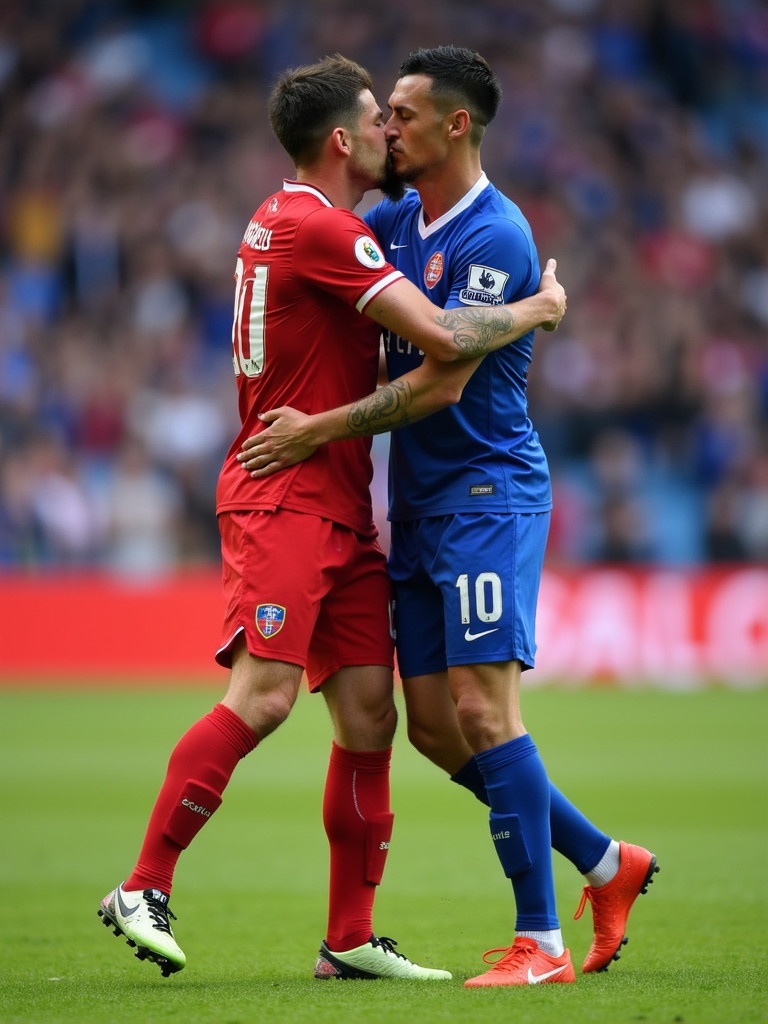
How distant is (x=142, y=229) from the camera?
1897cm

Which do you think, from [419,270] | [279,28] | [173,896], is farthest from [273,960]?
[279,28]

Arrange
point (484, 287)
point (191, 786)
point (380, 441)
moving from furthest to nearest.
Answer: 1. point (380, 441)
2. point (484, 287)
3. point (191, 786)

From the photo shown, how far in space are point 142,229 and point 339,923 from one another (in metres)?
14.9

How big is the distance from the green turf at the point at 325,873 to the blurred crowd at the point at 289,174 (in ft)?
9.39

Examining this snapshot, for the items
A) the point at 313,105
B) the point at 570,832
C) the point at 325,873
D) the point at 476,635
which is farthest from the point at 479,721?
the point at 325,873

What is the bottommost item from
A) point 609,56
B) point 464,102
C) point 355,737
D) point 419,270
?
point 355,737

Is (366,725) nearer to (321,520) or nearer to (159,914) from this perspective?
(321,520)

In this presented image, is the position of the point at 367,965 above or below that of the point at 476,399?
below

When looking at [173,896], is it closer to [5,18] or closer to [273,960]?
[273,960]

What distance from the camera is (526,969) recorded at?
4668 millimetres

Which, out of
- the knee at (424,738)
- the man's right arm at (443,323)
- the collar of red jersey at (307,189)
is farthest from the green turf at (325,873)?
the collar of red jersey at (307,189)

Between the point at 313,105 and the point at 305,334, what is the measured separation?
71cm

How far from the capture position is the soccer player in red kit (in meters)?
4.70

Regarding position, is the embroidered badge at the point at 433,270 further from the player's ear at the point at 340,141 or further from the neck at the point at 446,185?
the player's ear at the point at 340,141
